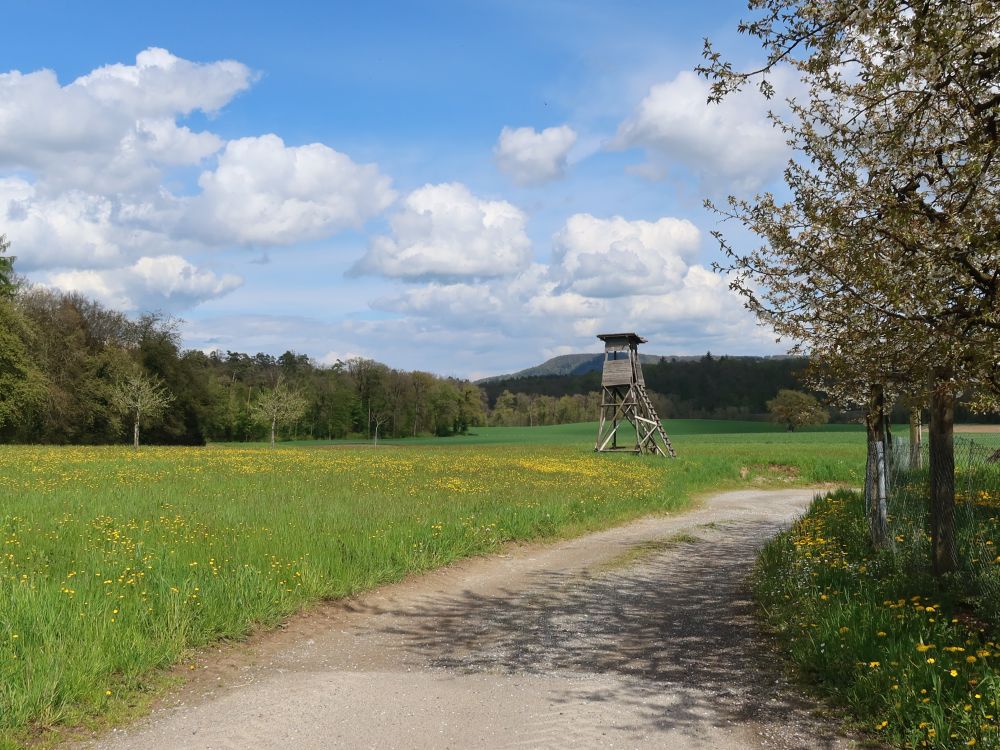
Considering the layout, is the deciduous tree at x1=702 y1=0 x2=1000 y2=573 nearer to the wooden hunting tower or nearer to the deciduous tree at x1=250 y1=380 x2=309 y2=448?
the wooden hunting tower

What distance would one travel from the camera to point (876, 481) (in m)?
10.5

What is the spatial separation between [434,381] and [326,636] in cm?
10358

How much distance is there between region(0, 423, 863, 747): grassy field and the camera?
6027 millimetres

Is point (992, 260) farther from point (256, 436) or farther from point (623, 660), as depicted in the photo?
point (256, 436)

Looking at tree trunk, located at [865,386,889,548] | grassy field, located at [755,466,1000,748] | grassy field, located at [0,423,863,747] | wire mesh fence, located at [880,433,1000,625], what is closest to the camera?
grassy field, located at [755,466,1000,748]

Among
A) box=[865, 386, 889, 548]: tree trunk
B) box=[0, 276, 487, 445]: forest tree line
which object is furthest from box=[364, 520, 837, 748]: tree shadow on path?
box=[0, 276, 487, 445]: forest tree line

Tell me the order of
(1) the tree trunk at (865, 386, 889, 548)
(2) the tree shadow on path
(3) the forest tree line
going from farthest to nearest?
1. (3) the forest tree line
2. (1) the tree trunk at (865, 386, 889, 548)
3. (2) the tree shadow on path

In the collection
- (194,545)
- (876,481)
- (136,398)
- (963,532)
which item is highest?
(136,398)

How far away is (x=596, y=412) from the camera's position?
5645 inches

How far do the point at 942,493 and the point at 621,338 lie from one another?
33384 mm

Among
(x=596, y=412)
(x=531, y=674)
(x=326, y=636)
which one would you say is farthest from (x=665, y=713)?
(x=596, y=412)

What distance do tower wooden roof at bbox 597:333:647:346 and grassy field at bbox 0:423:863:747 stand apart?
16.3 m

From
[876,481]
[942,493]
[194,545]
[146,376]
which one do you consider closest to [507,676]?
[942,493]

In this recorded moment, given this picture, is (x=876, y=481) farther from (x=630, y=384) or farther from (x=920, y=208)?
(x=630, y=384)
